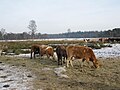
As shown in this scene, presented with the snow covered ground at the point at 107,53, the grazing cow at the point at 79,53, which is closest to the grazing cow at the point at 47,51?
the grazing cow at the point at 79,53

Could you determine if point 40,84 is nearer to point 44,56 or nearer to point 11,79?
point 11,79

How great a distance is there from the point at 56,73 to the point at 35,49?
10490mm

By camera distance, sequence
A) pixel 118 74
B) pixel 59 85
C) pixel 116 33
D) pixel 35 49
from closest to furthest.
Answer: pixel 59 85 → pixel 118 74 → pixel 35 49 → pixel 116 33

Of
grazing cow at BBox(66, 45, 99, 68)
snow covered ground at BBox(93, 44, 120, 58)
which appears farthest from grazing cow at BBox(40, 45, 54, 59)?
snow covered ground at BBox(93, 44, 120, 58)

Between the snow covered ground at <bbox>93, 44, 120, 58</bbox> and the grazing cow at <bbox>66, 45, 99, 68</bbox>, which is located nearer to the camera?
the grazing cow at <bbox>66, 45, 99, 68</bbox>

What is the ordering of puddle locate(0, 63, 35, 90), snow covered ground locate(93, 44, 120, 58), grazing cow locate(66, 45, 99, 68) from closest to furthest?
puddle locate(0, 63, 35, 90) → grazing cow locate(66, 45, 99, 68) → snow covered ground locate(93, 44, 120, 58)

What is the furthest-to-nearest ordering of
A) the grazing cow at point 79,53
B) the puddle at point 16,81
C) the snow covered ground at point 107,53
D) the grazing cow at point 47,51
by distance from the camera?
the snow covered ground at point 107,53 → the grazing cow at point 47,51 → the grazing cow at point 79,53 → the puddle at point 16,81

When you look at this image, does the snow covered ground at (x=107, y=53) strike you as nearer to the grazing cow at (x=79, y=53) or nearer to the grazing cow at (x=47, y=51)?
the grazing cow at (x=47, y=51)

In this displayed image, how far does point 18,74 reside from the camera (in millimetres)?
13812

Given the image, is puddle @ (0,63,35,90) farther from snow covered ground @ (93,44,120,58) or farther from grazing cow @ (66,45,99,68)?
snow covered ground @ (93,44,120,58)

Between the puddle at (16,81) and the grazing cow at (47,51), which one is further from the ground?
the grazing cow at (47,51)

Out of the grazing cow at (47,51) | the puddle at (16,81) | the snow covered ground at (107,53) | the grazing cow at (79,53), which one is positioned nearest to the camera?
the puddle at (16,81)

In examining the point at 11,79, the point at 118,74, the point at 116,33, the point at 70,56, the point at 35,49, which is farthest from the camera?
the point at 116,33

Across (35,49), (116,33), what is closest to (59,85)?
(35,49)
